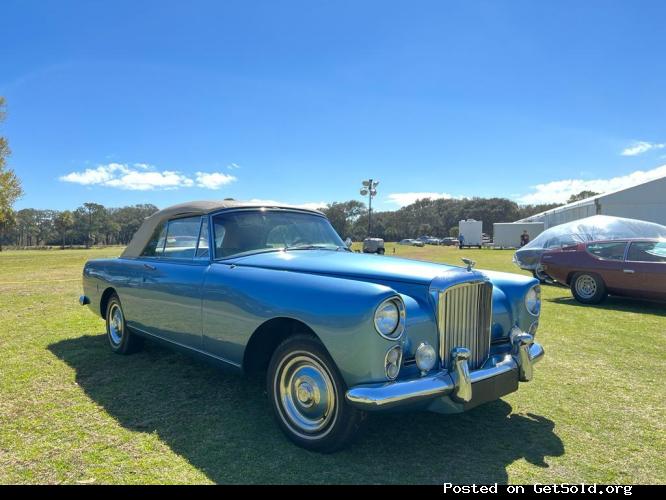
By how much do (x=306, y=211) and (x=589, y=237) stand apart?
42.0 feet

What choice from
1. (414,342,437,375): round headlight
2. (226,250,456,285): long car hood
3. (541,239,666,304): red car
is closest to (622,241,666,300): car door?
(541,239,666,304): red car

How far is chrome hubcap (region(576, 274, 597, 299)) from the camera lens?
9188mm

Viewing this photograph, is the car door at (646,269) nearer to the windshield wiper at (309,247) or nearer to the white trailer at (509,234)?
the windshield wiper at (309,247)

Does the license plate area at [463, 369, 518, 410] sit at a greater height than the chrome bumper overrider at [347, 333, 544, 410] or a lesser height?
lesser

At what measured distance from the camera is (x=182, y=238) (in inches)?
170

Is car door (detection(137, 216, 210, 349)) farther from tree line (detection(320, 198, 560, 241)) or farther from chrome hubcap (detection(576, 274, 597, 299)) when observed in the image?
tree line (detection(320, 198, 560, 241))

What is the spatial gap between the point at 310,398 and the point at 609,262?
→ 8.44 meters

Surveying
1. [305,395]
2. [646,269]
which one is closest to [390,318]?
[305,395]

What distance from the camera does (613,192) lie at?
2633 centimetres

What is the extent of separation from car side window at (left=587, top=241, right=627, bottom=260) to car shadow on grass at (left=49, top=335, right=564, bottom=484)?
690 centimetres

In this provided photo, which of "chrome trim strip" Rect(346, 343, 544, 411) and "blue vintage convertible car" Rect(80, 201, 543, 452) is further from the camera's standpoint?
"blue vintage convertible car" Rect(80, 201, 543, 452)

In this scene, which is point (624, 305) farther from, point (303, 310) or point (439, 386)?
point (303, 310)

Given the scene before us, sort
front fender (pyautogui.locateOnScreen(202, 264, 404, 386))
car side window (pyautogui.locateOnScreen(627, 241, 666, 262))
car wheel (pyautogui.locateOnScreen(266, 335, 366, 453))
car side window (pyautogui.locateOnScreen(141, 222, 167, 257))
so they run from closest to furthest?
front fender (pyautogui.locateOnScreen(202, 264, 404, 386)) → car wheel (pyautogui.locateOnScreen(266, 335, 366, 453)) → car side window (pyautogui.locateOnScreen(141, 222, 167, 257)) → car side window (pyautogui.locateOnScreen(627, 241, 666, 262))

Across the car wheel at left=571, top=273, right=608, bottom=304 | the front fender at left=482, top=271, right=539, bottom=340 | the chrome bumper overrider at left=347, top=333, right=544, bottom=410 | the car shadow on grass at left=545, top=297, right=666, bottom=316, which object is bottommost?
the car shadow on grass at left=545, top=297, right=666, bottom=316
